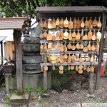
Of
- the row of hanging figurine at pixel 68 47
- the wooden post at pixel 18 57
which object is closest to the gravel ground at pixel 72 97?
the wooden post at pixel 18 57

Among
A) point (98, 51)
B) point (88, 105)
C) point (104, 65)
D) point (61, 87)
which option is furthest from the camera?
point (104, 65)

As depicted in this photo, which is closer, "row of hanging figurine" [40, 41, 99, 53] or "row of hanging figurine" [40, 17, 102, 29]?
"row of hanging figurine" [40, 17, 102, 29]

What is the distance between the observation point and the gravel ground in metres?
6.92

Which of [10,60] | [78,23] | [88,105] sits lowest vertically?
[88,105]

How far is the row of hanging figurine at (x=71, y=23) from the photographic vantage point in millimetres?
6898

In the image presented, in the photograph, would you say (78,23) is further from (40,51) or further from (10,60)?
(10,60)

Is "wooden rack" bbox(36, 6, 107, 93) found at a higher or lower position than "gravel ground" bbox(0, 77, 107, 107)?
higher

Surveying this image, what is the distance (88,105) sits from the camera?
6.74 m

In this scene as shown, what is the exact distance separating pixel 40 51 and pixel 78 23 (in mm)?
1216

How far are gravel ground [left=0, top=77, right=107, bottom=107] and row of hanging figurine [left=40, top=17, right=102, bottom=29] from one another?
1.81 metres

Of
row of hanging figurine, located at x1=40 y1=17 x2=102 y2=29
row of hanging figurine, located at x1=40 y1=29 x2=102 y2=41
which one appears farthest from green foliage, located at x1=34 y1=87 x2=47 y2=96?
row of hanging figurine, located at x1=40 y1=17 x2=102 y2=29

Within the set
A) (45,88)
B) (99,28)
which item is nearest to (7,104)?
(45,88)

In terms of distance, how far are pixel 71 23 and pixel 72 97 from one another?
1927 mm

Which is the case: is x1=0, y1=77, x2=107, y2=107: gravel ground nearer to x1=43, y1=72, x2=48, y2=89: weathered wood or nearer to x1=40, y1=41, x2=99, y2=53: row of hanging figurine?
x1=43, y1=72, x2=48, y2=89: weathered wood
